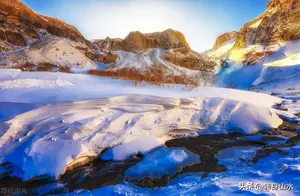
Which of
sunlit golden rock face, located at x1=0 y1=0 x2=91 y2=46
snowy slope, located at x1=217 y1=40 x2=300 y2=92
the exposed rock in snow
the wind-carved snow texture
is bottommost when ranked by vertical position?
the exposed rock in snow

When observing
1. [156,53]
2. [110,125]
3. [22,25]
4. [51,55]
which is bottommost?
[110,125]

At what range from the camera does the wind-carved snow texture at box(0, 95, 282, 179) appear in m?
3.52

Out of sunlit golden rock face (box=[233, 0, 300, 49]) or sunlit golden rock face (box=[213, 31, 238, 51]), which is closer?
sunlit golden rock face (box=[233, 0, 300, 49])

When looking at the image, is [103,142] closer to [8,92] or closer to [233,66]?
[8,92]

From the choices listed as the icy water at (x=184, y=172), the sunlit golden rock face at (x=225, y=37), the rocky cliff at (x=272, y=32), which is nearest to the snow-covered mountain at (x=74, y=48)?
the rocky cliff at (x=272, y=32)

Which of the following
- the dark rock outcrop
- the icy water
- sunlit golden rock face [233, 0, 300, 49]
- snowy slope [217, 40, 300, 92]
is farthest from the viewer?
the dark rock outcrop

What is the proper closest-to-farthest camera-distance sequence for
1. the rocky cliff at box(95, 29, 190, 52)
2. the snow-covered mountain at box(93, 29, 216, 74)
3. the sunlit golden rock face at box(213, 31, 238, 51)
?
the snow-covered mountain at box(93, 29, 216, 74) → the rocky cliff at box(95, 29, 190, 52) → the sunlit golden rock face at box(213, 31, 238, 51)

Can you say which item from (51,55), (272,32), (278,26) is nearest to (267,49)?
(272,32)

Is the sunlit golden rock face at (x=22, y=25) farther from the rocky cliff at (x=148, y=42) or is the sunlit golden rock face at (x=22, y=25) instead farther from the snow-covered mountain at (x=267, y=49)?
the snow-covered mountain at (x=267, y=49)

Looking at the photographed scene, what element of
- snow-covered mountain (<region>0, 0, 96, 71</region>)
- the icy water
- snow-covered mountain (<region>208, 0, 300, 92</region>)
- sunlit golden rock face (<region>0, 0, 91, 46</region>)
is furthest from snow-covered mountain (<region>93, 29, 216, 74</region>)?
the icy water

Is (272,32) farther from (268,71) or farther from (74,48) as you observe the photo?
(74,48)

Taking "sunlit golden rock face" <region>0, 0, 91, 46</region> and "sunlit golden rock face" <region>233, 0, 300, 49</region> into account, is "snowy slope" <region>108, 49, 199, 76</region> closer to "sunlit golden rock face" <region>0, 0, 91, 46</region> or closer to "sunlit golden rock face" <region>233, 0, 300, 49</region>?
"sunlit golden rock face" <region>0, 0, 91, 46</region>

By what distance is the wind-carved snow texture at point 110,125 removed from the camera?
3516 mm

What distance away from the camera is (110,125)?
431 centimetres
